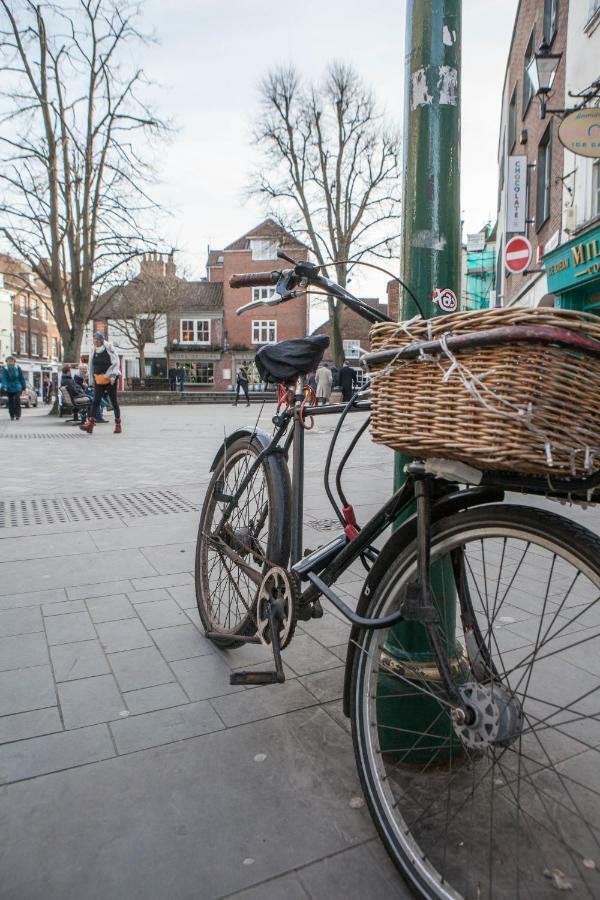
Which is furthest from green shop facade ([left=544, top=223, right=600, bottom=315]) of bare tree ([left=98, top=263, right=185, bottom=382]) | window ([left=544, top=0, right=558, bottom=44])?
bare tree ([left=98, top=263, right=185, bottom=382])

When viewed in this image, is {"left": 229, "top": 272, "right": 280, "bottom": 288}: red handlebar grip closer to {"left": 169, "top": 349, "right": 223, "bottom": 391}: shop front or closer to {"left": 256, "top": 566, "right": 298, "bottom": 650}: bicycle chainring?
{"left": 256, "top": 566, "right": 298, "bottom": 650}: bicycle chainring

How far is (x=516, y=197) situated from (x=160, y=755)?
16.2 m

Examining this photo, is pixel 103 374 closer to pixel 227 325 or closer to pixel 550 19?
pixel 550 19

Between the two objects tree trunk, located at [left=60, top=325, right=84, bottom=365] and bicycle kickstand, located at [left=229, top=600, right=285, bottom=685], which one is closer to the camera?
bicycle kickstand, located at [left=229, top=600, right=285, bottom=685]

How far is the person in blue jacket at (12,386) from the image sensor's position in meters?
18.5

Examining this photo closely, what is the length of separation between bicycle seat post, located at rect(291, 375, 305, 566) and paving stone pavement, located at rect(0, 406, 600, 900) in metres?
0.23

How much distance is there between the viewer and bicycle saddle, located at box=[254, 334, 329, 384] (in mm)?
2371

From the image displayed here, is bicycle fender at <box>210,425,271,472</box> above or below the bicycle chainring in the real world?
above

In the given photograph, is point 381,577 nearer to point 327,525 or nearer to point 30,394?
point 327,525

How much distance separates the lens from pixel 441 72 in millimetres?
2102

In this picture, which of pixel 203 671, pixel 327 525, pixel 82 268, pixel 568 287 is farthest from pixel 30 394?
pixel 203 671

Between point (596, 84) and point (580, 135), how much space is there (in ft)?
5.63

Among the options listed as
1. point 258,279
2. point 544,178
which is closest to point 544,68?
point 544,178

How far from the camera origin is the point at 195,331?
52.7m
